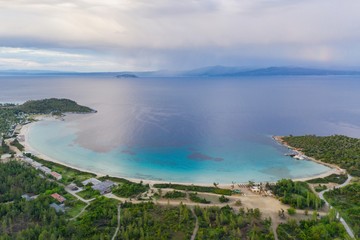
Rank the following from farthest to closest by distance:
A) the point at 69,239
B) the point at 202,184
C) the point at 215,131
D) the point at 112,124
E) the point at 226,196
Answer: the point at 112,124 → the point at 215,131 → the point at 202,184 → the point at 226,196 → the point at 69,239

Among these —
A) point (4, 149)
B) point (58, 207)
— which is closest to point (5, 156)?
point (4, 149)

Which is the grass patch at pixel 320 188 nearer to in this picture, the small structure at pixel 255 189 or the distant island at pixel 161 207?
the distant island at pixel 161 207

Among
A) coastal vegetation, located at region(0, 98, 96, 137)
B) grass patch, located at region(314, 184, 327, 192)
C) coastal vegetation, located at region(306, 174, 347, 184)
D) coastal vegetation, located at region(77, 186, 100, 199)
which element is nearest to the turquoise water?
coastal vegetation, located at region(306, 174, 347, 184)

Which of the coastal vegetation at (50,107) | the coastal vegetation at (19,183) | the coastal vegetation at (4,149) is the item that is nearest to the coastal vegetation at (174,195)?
the coastal vegetation at (19,183)

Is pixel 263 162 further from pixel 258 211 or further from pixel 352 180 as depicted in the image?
pixel 258 211

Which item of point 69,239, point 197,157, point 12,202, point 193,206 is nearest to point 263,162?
point 197,157

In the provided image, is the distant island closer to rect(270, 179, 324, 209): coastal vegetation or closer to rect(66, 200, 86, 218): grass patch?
rect(66, 200, 86, 218): grass patch
